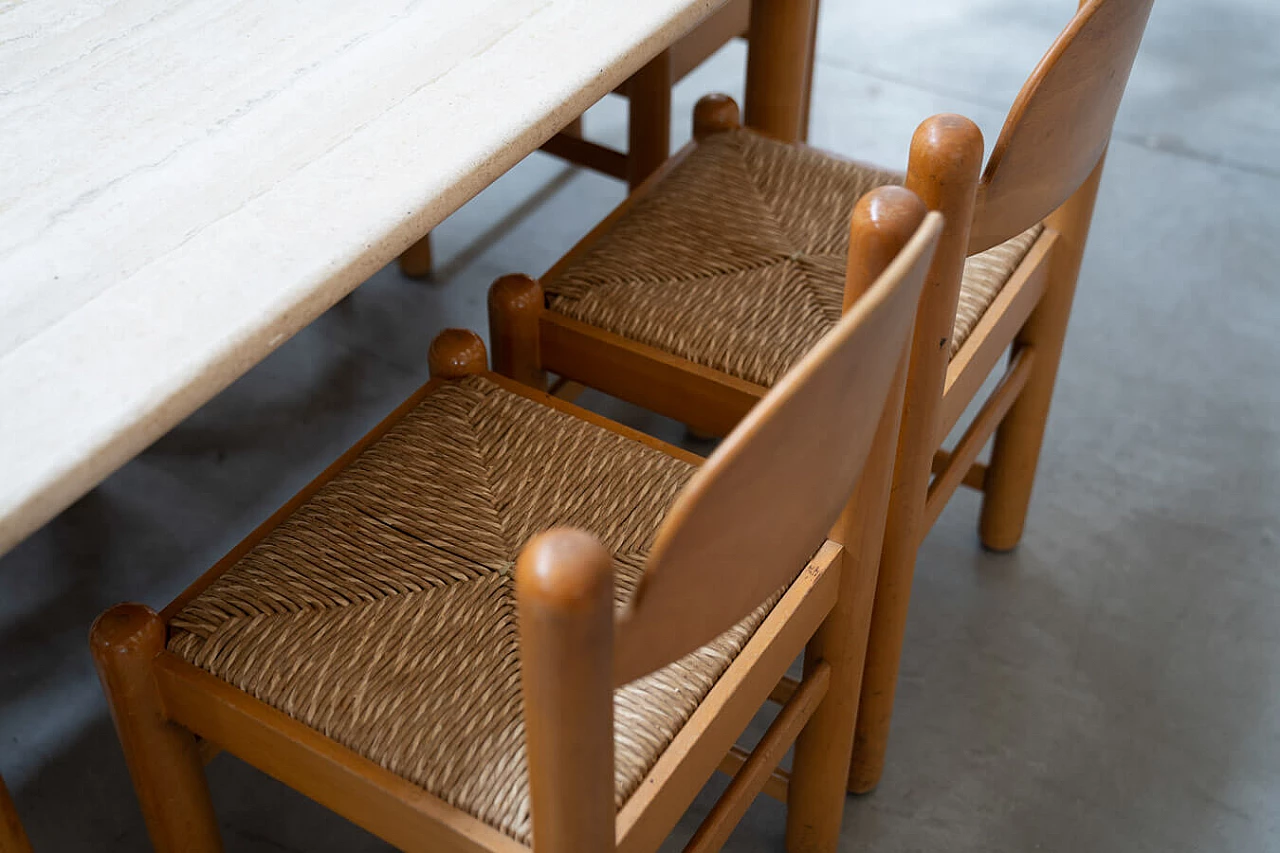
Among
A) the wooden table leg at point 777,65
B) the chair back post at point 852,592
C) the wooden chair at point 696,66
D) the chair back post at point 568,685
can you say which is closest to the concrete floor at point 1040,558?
the chair back post at point 852,592

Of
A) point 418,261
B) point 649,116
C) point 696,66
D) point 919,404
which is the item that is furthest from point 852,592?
point 418,261

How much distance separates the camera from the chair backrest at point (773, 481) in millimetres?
610

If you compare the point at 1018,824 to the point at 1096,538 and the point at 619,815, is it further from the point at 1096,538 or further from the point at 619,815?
the point at 619,815

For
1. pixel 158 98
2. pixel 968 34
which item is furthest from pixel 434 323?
pixel 968 34

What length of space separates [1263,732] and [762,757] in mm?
758

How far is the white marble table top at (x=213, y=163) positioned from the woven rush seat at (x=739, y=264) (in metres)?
0.27

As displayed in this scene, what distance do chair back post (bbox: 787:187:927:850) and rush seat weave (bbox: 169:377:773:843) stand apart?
0.33 ft

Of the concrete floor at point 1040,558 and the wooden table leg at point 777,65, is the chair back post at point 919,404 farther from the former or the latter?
the wooden table leg at point 777,65

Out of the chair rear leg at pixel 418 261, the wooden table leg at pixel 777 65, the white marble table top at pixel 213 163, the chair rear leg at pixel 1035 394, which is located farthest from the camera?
the chair rear leg at pixel 418 261

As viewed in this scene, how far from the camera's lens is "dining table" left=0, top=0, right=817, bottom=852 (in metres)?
0.71

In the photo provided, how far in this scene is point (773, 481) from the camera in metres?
0.66

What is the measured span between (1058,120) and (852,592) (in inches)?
15.7

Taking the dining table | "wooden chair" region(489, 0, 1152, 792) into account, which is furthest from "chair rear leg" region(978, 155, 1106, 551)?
the dining table

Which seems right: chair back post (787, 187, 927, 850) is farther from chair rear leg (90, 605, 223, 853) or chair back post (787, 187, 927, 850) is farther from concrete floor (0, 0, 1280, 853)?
chair rear leg (90, 605, 223, 853)
